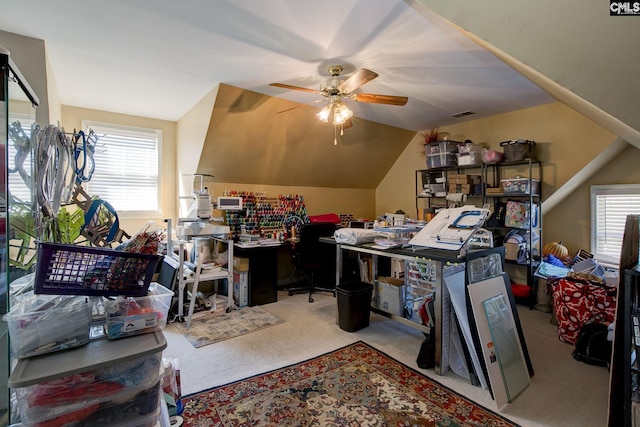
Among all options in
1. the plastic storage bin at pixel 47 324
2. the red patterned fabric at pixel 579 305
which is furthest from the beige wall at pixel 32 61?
the red patterned fabric at pixel 579 305

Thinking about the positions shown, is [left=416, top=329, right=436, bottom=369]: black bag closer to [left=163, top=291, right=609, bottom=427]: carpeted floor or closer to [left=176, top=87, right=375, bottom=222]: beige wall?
[left=163, top=291, right=609, bottom=427]: carpeted floor

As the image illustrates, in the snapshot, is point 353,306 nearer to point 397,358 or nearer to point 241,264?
point 397,358

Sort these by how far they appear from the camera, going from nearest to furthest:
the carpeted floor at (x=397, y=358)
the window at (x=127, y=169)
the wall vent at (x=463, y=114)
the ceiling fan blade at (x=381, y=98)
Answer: the carpeted floor at (x=397, y=358), the ceiling fan blade at (x=381, y=98), the window at (x=127, y=169), the wall vent at (x=463, y=114)

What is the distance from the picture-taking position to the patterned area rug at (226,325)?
3012mm

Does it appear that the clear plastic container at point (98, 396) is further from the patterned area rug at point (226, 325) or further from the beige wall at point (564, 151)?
the beige wall at point (564, 151)

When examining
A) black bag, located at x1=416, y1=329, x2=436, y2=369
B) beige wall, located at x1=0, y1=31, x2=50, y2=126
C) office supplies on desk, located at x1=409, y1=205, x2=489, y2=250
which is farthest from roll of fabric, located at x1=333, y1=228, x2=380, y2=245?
beige wall, located at x1=0, y1=31, x2=50, y2=126

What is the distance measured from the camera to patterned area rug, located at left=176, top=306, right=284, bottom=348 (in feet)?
9.88

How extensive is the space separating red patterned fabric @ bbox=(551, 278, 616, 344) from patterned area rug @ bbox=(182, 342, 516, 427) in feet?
5.07

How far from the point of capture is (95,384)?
1028 millimetres

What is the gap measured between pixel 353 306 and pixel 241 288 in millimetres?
1572

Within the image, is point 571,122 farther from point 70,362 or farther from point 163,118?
point 163,118

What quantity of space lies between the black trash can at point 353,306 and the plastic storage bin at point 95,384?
210 centimetres

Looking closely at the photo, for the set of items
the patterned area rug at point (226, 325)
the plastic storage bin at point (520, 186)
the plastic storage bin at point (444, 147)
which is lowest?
the patterned area rug at point (226, 325)

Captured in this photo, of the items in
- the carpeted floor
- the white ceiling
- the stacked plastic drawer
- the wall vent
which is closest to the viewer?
the carpeted floor
